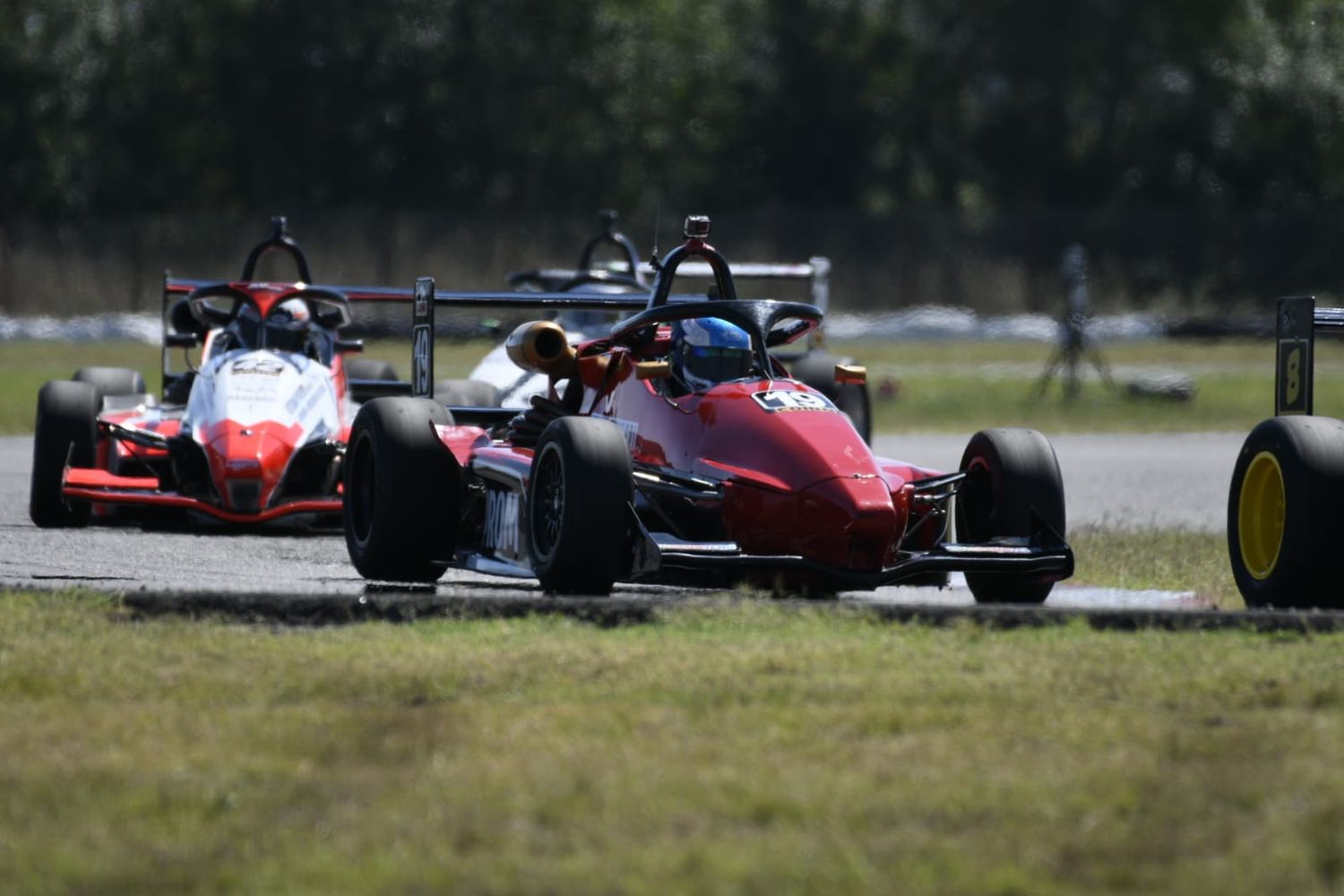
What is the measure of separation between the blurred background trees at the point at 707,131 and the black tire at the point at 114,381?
2367cm

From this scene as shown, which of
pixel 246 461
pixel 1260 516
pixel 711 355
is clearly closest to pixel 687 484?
pixel 711 355

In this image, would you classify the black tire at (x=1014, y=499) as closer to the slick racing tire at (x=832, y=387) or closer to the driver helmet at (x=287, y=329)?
the slick racing tire at (x=832, y=387)

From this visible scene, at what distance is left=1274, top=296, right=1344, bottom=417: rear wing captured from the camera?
8352mm

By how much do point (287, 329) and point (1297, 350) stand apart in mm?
6459

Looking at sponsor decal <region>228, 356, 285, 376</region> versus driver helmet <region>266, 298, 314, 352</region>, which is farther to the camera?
driver helmet <region>266, 298, 314, 352</region>

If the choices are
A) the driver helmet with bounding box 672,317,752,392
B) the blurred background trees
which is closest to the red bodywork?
the driver helmet with bounding box 672,317,752,392

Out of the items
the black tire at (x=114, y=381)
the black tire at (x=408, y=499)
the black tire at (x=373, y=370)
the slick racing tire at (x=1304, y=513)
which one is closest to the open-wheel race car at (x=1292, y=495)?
the slick racing tire at (x=1304, y=513)

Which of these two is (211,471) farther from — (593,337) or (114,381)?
(593,337)

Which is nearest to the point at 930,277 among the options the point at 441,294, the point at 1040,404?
the point at 1040,404

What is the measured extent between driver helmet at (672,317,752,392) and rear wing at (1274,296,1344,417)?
78.3 inches

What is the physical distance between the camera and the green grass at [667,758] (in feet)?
13.9

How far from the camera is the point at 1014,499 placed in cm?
848

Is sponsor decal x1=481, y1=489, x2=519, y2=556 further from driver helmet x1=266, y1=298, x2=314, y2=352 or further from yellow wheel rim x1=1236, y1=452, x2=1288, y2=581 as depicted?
driver helmet x1=266, y1=298, x2=314, y2=352

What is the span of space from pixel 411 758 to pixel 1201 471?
1260cm
